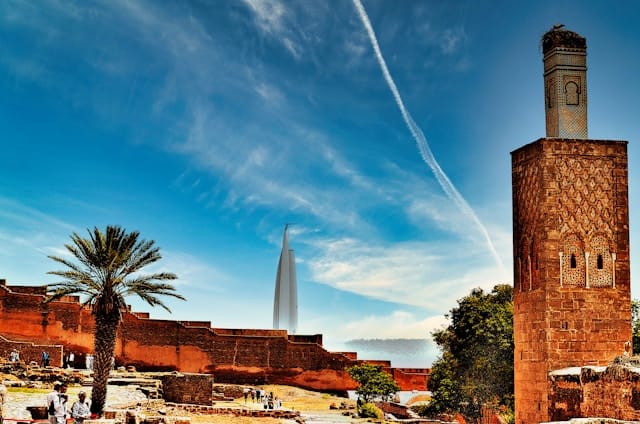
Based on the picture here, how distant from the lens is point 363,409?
101 feet

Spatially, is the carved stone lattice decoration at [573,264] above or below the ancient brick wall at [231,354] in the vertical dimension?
above

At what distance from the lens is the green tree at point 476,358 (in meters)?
27.4

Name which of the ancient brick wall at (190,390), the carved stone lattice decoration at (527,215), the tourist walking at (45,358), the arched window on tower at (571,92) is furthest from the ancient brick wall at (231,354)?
the arched window on tower at (571,92)

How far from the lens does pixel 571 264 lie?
21.0 metres

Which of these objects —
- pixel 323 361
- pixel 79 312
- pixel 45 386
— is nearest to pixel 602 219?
pixel 45 386

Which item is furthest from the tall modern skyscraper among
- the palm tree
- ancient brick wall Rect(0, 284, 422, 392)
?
the palm tree

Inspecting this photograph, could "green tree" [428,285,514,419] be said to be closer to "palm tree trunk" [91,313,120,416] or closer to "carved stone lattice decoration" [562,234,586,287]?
"carved stone lattice decoration" [562,234,586,287]

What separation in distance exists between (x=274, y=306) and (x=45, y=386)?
45948 mm

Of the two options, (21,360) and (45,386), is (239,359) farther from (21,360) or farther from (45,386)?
(45,386)

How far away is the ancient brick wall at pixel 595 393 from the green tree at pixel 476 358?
6541mm

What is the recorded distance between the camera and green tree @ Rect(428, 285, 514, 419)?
2742 cm

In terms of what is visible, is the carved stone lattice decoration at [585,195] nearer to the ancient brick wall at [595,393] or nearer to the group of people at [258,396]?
the ancient brick wall at [595,393]

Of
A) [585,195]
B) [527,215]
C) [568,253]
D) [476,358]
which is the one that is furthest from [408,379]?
[585,195]

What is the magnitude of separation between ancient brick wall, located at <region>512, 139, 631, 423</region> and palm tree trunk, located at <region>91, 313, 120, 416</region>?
10.6 metres
